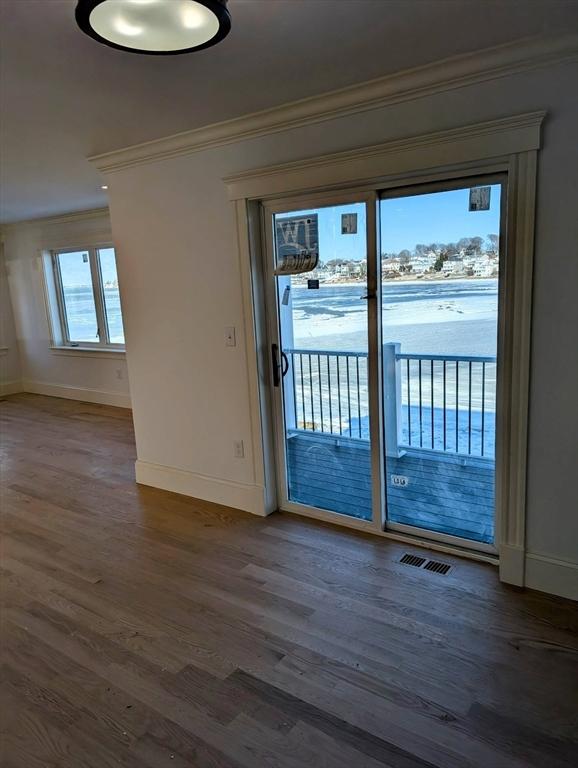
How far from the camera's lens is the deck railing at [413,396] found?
2795mm

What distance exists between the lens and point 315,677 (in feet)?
6.54

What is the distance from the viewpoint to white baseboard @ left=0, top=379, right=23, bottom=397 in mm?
7676

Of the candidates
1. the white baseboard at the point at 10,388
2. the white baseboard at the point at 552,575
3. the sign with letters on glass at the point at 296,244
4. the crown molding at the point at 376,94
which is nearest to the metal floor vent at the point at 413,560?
the white baseboard at the point at 552,575

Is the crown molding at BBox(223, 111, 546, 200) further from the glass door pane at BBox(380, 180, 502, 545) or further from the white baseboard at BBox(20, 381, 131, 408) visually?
the white baseboard at BBox(20, 381, 131, 408)

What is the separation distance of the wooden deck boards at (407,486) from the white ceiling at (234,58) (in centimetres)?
197

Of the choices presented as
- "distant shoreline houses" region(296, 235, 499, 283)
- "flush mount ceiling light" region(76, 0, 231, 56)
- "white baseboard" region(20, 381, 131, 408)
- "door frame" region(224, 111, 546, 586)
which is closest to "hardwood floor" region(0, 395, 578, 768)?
"door frame" region(224, 111, 546, 586)

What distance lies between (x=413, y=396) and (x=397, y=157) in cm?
126

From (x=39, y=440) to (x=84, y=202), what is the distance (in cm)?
258

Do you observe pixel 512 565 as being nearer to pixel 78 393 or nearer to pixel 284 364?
pixel 284 364

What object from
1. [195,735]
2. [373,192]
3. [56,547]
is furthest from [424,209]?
[56,547]

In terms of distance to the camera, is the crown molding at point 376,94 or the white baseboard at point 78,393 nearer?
the crown molding at point 376,94

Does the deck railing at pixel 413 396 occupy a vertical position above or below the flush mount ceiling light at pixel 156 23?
below

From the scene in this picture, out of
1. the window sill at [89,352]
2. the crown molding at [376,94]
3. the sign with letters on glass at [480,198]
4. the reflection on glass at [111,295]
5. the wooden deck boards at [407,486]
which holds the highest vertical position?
the crown molding at [376,94]

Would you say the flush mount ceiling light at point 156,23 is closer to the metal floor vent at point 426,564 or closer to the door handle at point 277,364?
the door handle at point 277,364
